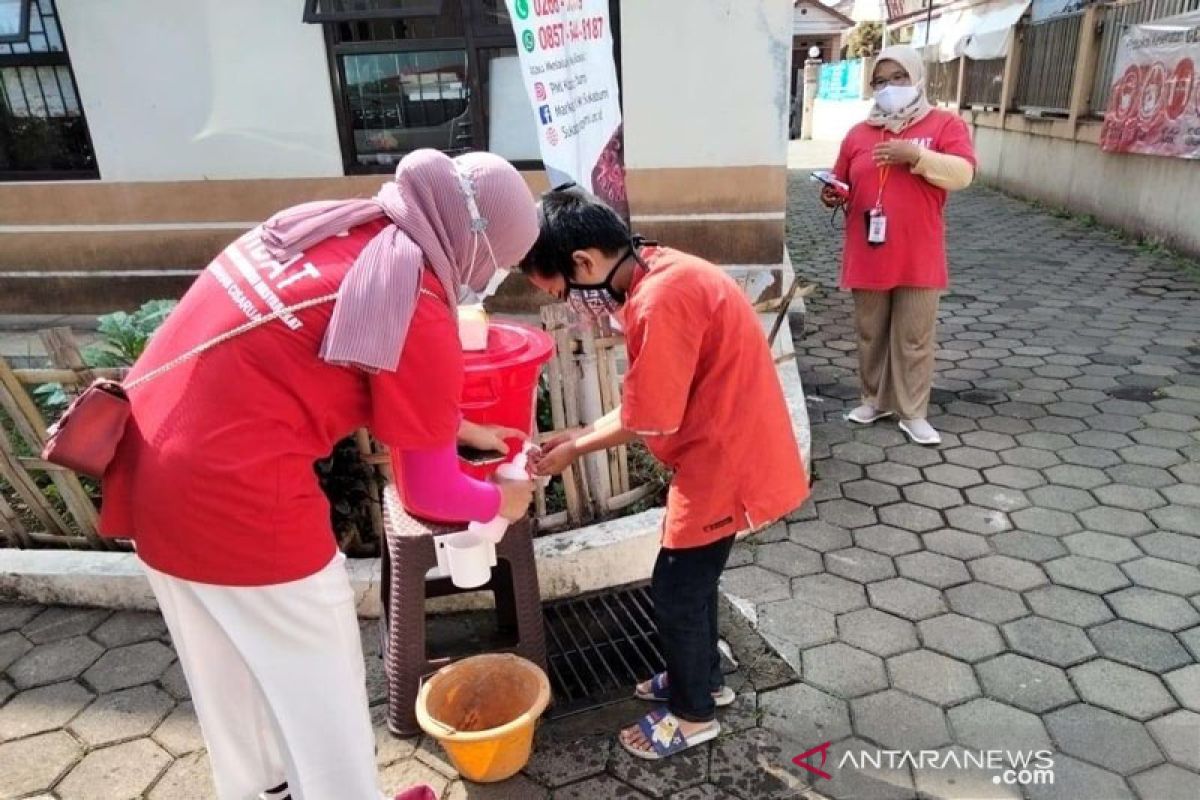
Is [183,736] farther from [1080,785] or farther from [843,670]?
[1080,785]

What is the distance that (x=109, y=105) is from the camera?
5.63 metres

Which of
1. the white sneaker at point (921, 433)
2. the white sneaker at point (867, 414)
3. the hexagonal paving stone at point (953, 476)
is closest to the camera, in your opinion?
the hexagonal paving stone at point (953, 476)

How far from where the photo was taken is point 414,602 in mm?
2393

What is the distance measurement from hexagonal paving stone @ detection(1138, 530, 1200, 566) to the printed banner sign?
105 inches

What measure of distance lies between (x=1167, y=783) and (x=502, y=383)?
6.89ft

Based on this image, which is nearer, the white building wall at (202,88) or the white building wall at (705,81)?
the white building wall at (705,81)

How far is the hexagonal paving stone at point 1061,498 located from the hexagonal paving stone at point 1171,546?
0.99ft

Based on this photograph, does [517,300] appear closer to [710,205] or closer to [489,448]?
[710,205]

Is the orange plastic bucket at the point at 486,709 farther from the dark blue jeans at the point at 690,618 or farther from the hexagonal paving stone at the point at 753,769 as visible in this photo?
the dark blue jeans at the point at 690,618

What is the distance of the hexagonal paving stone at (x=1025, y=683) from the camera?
8.28ft

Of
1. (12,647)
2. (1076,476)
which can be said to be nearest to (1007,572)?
(1076,476)

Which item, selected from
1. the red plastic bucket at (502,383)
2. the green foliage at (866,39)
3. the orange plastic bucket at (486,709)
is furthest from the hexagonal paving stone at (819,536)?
the green foliage at (866,39)

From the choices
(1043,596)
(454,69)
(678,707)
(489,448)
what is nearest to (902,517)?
(1043,596)

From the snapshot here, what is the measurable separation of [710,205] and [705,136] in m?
0.45
